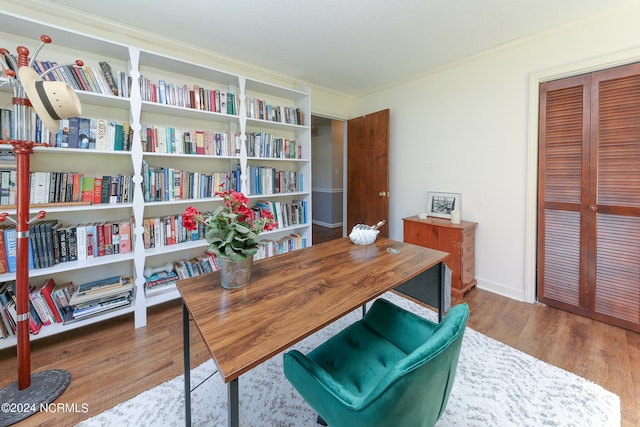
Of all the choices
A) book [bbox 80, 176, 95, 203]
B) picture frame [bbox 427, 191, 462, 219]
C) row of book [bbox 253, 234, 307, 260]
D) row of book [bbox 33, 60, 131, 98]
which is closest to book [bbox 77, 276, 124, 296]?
book [bbox 80, 176, 95, 203]

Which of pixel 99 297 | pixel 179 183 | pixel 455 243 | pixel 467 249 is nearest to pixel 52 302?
pixel 99 297

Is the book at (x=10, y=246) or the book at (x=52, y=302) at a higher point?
the book at (x=10, y=246)

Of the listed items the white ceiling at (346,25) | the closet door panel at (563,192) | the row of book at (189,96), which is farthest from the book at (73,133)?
the closet door panel at (563,192)

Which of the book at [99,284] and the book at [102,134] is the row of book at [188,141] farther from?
the book at [99,284]

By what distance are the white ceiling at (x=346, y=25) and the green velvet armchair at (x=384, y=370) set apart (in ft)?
6.96

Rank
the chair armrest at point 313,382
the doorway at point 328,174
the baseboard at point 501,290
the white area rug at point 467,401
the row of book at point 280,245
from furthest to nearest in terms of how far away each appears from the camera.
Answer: the doorway at point 328,174 < the row of book at point 280,245 < the baseboard at point 501,290 < the white area rug at point 467,401 < the chair armrest at point 313,382

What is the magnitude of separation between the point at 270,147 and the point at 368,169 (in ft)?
4.76

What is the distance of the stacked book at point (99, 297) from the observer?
6.25ft

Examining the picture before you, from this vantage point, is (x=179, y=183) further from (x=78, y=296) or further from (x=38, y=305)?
(x=38, y=305)

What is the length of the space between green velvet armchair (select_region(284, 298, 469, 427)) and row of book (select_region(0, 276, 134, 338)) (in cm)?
183

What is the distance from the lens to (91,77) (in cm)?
191

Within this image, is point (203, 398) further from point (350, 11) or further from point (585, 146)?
point (585, 146)

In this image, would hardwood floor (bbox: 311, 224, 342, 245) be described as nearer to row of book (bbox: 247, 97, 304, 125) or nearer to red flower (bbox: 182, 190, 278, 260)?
row of book (bbox: 247, 97, 304, 125)

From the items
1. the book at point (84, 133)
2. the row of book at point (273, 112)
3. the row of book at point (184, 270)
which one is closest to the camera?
the book at point (84, 133)
